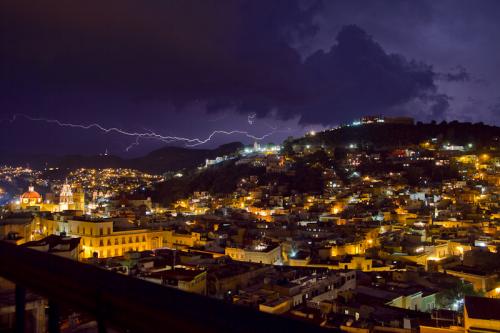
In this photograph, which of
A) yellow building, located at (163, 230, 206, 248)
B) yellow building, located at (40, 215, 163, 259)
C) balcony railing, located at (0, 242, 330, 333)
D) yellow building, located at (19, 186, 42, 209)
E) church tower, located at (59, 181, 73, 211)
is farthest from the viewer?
yellow building, located at (19, 186, 42, 209)

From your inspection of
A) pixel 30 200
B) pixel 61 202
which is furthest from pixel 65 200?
pixel 30 200

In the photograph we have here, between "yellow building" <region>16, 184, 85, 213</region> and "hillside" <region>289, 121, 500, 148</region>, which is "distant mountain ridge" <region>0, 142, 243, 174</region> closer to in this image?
"hillside" <region>289, 121, 500, 148</region>

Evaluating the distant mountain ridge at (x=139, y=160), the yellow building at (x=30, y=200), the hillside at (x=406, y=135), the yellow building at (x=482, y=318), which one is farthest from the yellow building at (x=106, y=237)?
the distant mountain ridge at (x=139, y=160)

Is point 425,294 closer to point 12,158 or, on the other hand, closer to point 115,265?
point 115,265

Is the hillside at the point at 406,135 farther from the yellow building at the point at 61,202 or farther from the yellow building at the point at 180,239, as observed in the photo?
the yellow building at the point at 180,239

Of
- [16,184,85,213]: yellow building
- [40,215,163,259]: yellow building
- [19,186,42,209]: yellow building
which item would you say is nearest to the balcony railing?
[40,215,163,259]: yellow building

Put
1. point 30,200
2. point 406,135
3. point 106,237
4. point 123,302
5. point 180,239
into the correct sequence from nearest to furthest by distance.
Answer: point 123,302 → point 106,237 → point 180,239 → point 30,200 → point 406,135

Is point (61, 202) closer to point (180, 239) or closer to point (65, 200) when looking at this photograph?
point (65, 200)
